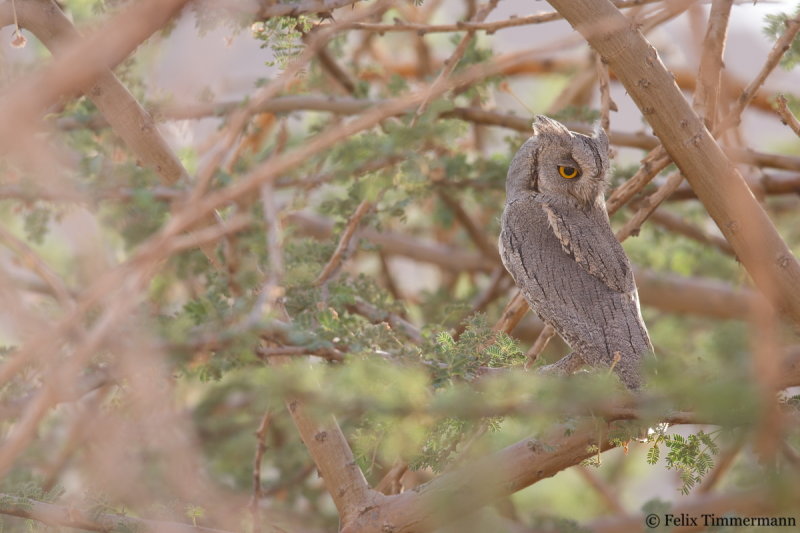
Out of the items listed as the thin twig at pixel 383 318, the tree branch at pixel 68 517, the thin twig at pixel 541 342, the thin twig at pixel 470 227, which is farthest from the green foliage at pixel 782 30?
the tree branch at pixel 68 517

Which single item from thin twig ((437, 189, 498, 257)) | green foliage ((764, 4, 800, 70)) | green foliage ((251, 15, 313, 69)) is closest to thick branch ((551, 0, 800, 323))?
green foliage ((764, 4, 800, 70))

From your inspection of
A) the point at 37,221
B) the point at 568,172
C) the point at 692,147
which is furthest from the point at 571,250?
the point at 37,221

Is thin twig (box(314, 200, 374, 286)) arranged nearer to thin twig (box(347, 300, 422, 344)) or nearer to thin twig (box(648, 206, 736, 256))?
thin twig (box(347, 300, 422, 344))

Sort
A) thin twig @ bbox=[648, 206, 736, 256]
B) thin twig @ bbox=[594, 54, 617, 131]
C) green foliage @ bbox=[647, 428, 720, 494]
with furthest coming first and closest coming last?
thin twig @ bbox=[648, 206, 736, 256], thin twig @ bbox=[594, 54, 617, 131], green foliage @ bbox=[647, 428, 720, 494]

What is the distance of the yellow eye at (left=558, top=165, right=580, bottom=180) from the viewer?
3298 millimetres

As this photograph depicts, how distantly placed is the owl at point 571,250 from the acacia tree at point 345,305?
0.15m

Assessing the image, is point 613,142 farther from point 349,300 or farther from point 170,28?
point 170,28

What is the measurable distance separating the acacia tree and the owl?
15 cm

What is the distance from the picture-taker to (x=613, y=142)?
4.24 m

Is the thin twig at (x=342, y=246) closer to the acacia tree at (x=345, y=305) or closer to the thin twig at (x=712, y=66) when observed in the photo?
the acacia tree at (x=345, y=305)

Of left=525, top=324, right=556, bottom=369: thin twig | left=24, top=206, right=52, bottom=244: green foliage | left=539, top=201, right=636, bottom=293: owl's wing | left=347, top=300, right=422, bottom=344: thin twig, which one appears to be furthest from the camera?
left=24, top=206, right=52, bottom=244: green foliage

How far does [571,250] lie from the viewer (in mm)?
3189

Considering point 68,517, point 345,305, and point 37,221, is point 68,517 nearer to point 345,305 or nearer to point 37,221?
point 345,305

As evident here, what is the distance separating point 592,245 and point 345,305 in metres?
1.00
